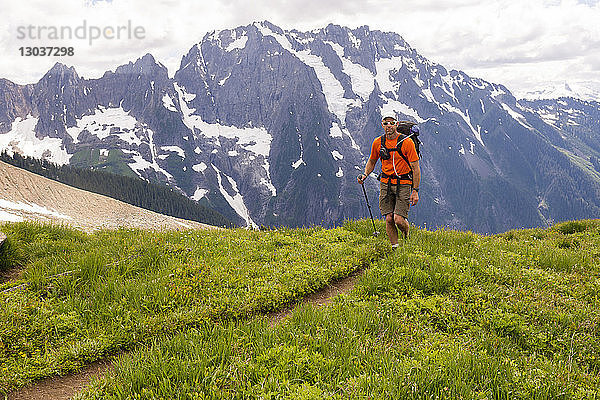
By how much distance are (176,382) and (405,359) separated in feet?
10.4

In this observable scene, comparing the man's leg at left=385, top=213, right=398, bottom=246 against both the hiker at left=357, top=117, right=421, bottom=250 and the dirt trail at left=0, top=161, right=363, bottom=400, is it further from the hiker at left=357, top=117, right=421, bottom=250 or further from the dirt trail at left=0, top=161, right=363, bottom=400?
the dirt trail at left=0, top=161, right=363, bottom=400

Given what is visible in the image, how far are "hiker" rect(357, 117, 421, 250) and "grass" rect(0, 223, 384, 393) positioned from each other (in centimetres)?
106

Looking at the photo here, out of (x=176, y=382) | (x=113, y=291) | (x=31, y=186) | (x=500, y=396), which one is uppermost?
(x=31, y=186)

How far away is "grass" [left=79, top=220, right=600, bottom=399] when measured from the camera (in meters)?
4.39

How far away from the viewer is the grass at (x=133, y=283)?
566 cm

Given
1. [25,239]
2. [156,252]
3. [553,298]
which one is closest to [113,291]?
[156,252]

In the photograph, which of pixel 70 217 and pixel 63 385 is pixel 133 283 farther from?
pixel 70 217

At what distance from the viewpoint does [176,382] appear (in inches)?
176

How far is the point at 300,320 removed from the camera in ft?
20.0

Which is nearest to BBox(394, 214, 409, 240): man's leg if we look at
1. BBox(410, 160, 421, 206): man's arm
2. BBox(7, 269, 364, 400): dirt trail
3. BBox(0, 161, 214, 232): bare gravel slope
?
BBox(410, 160, 421, 206): man's arm

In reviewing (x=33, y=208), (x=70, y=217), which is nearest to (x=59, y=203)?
(x=33, y=208)

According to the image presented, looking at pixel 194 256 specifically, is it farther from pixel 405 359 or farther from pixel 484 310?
pixel 484 310

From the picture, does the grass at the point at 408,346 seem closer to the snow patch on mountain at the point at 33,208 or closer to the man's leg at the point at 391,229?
the man's leg at the point at 391,229

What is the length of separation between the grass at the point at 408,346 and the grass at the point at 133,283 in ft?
2.23
